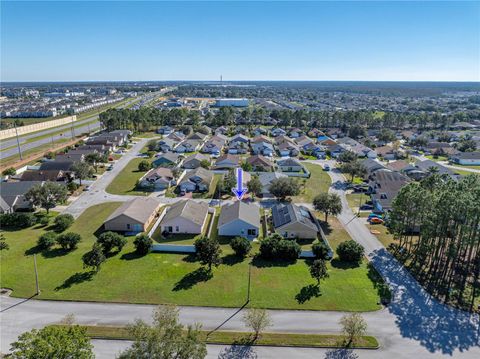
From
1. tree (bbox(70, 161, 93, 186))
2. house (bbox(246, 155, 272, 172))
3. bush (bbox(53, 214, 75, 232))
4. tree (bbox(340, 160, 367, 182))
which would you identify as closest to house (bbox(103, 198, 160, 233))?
bush (bbox(53, 214, 75, 232))

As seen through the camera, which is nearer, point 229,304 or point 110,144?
point 229,304

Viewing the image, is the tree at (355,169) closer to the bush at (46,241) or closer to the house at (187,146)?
the house at (187,146)

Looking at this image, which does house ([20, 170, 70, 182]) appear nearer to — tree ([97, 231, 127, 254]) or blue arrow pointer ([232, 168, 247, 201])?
tree ([97, 231, 127, 254])

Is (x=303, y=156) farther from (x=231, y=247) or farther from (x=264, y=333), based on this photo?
(x=264, y=333)

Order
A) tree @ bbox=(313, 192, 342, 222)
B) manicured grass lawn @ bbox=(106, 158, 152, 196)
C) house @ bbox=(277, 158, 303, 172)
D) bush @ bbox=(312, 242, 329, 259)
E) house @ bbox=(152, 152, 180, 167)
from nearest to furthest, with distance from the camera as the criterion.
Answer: bush @ bbox=(312, 242, 329, 259) → tree @ bbox=(313, 192, 342, 222) → manicured grass lawn @ bbox=(106, 158, 152, 196) → house @ bbox=(277, 158, 303, 172) → house @ bbox=(152, 152, 180, 167)

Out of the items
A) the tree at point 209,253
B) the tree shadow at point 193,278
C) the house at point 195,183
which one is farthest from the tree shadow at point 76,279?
the house at point 195,183

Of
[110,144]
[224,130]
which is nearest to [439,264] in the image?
[110,144]
